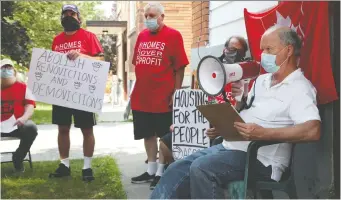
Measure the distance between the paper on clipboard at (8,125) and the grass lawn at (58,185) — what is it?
57 cm

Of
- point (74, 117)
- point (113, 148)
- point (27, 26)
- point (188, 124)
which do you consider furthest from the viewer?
point (27, 26)

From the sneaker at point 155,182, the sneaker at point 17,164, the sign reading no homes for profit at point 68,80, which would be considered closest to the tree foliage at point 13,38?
the sneaker at point 17,164

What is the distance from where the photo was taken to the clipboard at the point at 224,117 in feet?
8.84

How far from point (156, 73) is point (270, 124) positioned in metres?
2.08

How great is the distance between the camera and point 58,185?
192 inches

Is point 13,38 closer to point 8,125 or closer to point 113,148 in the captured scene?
point 113,148

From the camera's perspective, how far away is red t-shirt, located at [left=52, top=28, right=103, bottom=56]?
4.91 meters

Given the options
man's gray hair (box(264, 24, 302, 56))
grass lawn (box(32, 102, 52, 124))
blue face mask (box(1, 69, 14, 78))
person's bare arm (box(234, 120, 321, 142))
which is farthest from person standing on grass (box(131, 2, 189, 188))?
grass lawn (box(32, 102, 52, 124))

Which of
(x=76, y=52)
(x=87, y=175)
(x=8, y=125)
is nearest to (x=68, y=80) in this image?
(x=76, y=52)

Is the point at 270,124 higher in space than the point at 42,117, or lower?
higher

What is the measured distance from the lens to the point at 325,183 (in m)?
3.06

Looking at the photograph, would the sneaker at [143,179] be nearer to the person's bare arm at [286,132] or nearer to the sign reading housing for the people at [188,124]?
the sign reading housing for the people at [188,124]

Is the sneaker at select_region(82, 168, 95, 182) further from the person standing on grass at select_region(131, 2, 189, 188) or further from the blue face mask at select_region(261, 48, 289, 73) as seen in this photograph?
the blue face mask at select_region(261, 48, 289, 73)

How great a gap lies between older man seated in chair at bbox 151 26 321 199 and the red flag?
0.38ft
